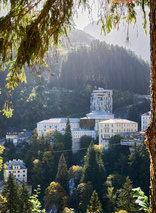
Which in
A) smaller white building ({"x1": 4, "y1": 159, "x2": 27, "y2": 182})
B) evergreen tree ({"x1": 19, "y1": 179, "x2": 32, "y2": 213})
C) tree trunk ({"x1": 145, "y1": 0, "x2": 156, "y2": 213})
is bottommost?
smaller white building ({"x1": 4, "y1": 159, "x2": 27, "y2": 182})

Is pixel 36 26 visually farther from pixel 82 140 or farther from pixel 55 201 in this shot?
pixel 82 140

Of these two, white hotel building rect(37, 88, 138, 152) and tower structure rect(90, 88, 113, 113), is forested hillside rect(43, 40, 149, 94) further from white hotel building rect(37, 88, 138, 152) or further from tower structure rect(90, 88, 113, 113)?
white hotel building rect(37, 88, 138, 152)

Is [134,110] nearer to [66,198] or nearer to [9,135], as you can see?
[9,135]

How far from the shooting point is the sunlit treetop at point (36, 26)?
9.23ft

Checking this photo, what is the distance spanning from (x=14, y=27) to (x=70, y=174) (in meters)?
19.3

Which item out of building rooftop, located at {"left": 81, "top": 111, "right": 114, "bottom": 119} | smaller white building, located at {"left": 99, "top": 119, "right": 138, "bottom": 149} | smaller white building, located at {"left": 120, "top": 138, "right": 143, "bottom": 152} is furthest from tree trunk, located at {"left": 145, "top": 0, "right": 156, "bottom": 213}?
building rooftop, located at {"left": 81, "top": 111, "right": 114, "bottom": 119}

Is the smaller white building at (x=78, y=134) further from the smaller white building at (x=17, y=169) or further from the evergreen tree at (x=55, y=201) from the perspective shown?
the evergreen tree at (x=55, y=201)

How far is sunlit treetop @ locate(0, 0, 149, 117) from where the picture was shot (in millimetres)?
2814

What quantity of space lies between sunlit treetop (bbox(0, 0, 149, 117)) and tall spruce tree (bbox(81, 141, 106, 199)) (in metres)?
17.0

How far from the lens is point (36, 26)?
111 inches

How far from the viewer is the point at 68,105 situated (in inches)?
1548

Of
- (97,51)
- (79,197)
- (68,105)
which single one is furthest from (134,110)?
(97,51)

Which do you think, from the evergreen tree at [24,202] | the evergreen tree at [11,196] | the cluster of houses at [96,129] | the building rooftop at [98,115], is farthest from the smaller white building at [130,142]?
the evergreen tree at [24,202]

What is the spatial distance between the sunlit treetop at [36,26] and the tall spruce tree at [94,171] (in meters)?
17.0
